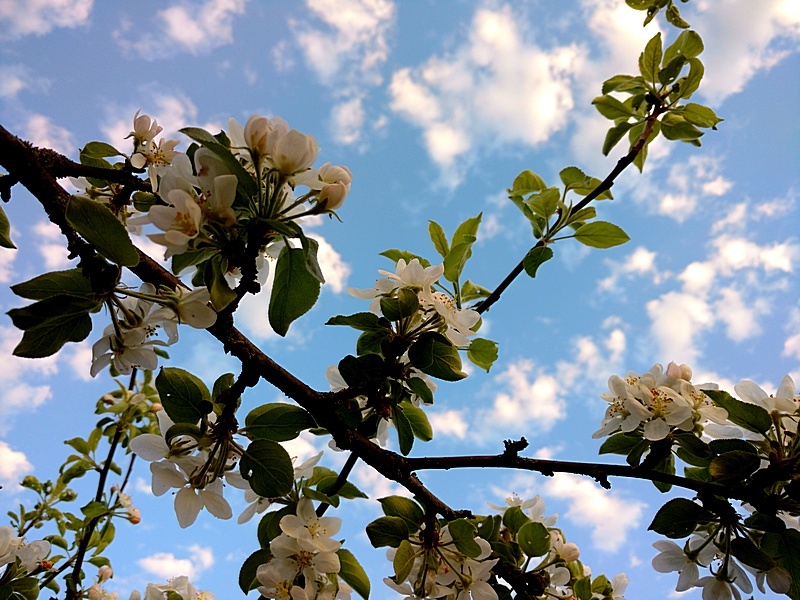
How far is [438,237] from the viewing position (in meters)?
2.01

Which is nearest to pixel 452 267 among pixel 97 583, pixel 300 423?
pixel 300 423

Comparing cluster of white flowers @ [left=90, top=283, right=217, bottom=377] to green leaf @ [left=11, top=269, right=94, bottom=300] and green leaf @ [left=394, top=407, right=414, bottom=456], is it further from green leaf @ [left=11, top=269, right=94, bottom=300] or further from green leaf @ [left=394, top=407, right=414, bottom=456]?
green leaf @ [left=394, top=407, right=414, bottom=456]

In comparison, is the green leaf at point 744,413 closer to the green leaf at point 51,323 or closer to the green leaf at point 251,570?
the green leaf at point 251,570

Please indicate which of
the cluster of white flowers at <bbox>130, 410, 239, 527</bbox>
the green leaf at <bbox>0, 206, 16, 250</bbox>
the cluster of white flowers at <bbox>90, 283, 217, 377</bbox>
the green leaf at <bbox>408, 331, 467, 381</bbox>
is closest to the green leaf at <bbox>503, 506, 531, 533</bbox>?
the green leaf at <bbox>408, 331, 467, 381</bbox>

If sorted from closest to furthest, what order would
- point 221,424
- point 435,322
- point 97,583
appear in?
point 221,424, point 435,322, point 97,583

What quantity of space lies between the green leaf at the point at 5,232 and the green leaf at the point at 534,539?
144 centimetres

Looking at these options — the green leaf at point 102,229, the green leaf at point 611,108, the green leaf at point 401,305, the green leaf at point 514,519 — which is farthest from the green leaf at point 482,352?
the green leaf at point 611,108

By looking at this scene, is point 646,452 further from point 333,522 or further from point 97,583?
point 97,583

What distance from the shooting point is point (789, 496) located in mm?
1349

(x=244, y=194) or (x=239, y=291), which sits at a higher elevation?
(x=244, y=194)

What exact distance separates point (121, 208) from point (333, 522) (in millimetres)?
1030

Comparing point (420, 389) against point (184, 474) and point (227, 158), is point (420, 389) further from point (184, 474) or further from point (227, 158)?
point (227, 158)

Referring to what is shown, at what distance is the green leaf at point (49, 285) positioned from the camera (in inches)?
41.5

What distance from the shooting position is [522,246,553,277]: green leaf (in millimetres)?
1864
